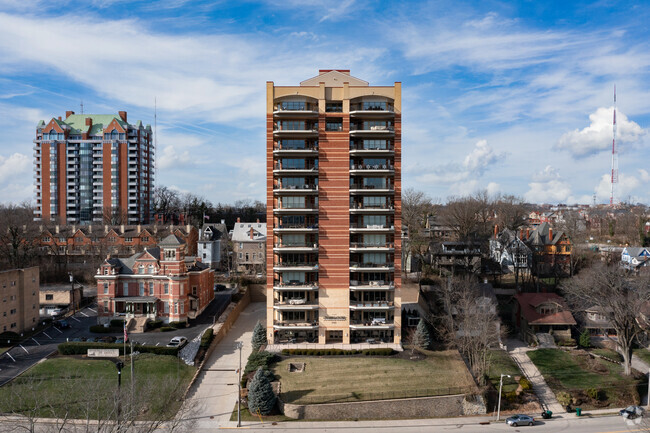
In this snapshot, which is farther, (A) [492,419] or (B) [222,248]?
(B) [222,248]

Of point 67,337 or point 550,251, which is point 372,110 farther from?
point 550,251

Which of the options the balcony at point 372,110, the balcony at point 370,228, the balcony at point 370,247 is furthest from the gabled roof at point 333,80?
the balcony at point 370,247

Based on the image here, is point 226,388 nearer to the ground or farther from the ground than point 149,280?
nearer to the ground

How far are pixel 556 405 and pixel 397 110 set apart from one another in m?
32.2

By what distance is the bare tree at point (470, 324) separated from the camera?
44406mm

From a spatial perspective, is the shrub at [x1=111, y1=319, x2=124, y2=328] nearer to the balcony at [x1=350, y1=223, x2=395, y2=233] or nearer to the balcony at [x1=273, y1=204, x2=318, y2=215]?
the balcony at [x1=273, y1=204, x2=318, y2=215]

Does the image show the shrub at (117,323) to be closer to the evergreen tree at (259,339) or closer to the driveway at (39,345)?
the driveway at (39,345)

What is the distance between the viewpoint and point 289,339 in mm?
50719

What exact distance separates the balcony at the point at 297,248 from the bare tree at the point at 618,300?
3083cm

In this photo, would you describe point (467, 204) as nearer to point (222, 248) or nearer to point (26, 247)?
point (222, 248)

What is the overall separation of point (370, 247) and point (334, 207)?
5.84 metres

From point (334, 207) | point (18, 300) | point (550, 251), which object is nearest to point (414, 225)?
point (550, 251)

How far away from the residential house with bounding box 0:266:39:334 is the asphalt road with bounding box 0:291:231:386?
9.62ft

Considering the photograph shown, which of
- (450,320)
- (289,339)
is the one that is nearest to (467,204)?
(450,320)
